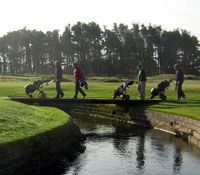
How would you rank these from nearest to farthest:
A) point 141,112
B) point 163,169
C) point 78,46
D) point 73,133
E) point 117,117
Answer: point 163,169 < point 73,133 < point 141,112 < point 117,117 < point 78,46

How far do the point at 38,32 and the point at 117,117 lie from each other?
117538 mm

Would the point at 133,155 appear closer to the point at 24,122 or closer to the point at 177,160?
the point at 177,160

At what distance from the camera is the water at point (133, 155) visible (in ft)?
60.2

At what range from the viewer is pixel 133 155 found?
21156 mm

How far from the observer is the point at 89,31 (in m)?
138

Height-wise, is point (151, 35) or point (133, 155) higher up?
point (151, 35)

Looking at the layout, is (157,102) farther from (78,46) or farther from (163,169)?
(78,46)

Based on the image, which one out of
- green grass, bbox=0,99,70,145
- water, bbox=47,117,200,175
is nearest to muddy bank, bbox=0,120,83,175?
green grass, bbox=0,99,70,145

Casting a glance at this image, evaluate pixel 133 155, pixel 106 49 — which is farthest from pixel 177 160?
pixel 106 49

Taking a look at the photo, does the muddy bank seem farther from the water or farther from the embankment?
the water

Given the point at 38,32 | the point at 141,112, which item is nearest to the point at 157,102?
the point at 141,112

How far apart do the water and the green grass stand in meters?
1.95

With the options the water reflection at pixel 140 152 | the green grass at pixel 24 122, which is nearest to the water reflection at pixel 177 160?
the water reflection at pixel 140 152

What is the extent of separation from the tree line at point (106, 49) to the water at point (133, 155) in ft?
338
